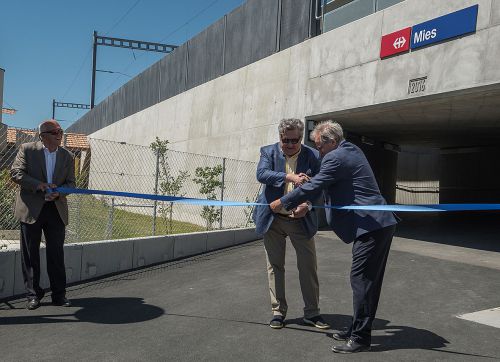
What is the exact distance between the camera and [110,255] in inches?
253

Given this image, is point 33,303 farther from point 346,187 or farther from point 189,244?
point 189,244

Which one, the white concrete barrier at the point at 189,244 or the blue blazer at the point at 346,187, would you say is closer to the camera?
the blue blazer at the point at 346,187

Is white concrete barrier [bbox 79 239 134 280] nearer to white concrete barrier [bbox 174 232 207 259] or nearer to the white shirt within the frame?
white concrete barrier [bbox 174 232 207 259]

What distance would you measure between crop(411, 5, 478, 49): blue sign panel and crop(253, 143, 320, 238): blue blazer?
5.42 metres

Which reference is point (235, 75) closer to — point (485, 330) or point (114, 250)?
point (114, 250)

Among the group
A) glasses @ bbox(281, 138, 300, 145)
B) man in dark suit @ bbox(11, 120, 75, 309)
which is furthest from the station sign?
man in dark suit @ bbox(11, 120, 75, 309)

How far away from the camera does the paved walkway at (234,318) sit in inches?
138

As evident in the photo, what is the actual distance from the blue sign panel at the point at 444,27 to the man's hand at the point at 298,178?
18.9 ft

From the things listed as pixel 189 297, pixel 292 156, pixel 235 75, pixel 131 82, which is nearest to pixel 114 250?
pixel 189 297

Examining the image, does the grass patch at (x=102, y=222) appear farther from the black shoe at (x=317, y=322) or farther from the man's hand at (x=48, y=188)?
the black shoe at (x=317, y=322)

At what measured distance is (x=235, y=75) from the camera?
50.7ft

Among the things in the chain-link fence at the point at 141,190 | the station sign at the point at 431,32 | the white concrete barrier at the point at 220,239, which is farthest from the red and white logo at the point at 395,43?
the white concrete barrier at the point at 220,239

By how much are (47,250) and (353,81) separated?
7807 millimetres

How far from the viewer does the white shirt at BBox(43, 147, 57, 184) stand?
463 centimetres
